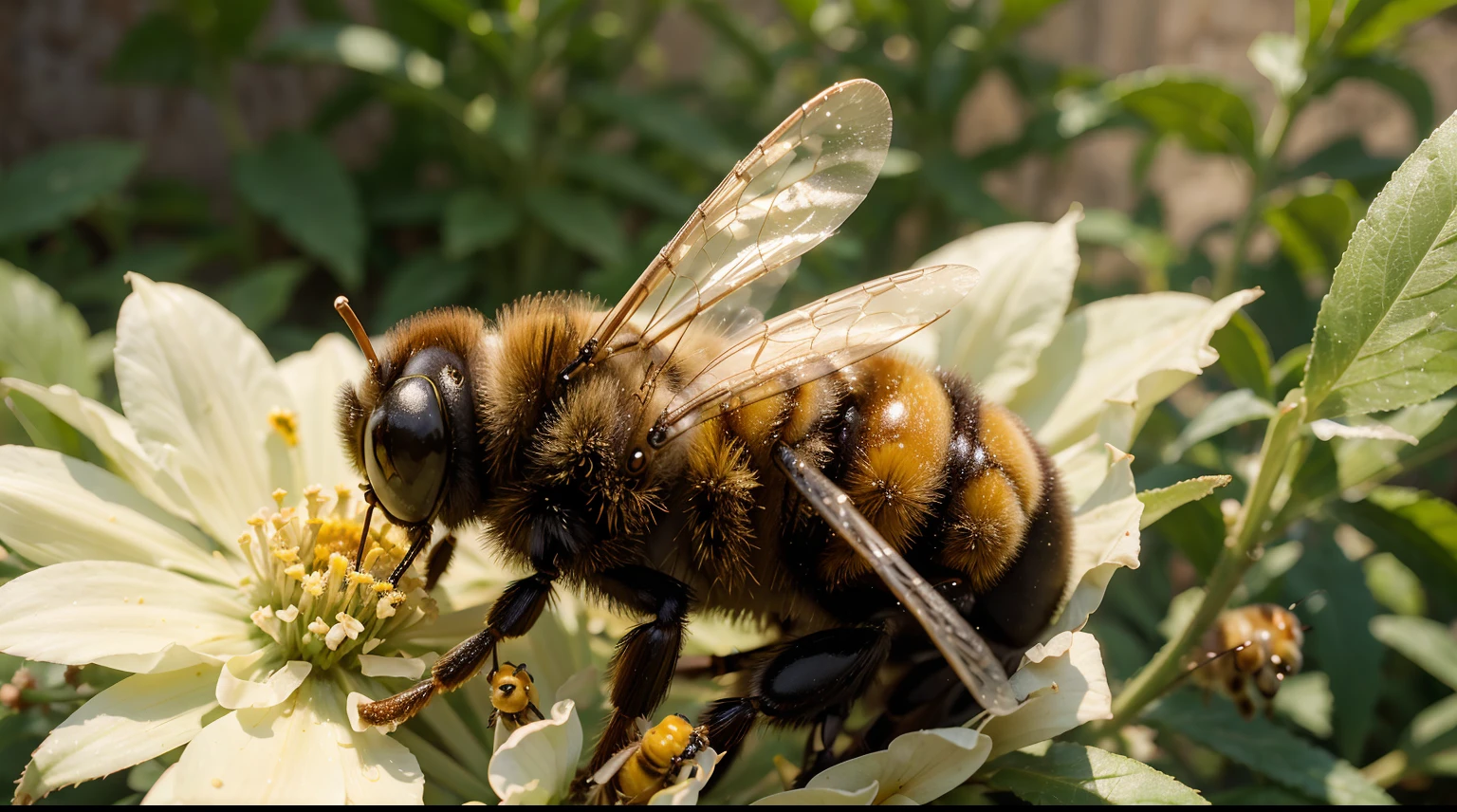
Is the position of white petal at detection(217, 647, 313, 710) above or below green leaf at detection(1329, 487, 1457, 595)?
above

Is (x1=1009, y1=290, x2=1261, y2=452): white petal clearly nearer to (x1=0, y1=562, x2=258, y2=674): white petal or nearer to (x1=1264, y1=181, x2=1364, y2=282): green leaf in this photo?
(x1=1264, y1=181, x2=1364, y2=282): green leaf

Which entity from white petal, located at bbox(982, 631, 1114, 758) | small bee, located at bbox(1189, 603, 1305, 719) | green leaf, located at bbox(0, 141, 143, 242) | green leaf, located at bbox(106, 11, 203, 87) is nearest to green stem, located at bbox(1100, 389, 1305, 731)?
small bee, located at bbox(1189, 603, 1305, 719)

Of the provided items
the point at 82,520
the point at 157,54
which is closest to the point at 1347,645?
the point at 82,520

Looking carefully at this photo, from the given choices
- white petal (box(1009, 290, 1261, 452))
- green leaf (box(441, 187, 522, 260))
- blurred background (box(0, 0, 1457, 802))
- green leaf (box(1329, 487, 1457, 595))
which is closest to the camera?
white petal (box(1009, 290, 1261, 452))

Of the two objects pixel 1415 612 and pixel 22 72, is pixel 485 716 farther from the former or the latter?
pixel 22 72

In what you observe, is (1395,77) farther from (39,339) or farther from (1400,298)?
(39,339)

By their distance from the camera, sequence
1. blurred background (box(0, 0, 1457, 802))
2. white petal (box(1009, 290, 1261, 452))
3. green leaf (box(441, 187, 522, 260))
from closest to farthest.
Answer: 1. white petal (box(1009, 290, 1261, 452))
2. blurred background (box(0, 0, 1457, 802))
3. green leaf (box(441, 187, 522, 260))

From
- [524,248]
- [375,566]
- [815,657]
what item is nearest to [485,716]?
[375,566]
